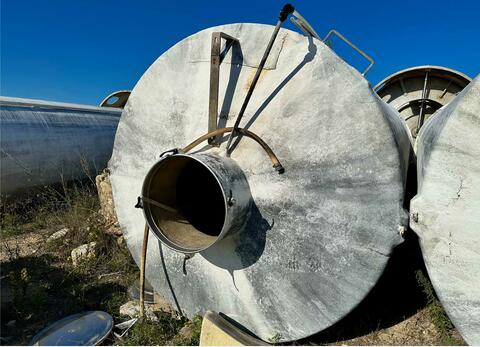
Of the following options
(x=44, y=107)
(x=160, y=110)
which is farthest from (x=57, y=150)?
(x=160, y=110)

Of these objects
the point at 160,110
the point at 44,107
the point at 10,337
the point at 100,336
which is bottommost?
the point at 10,337

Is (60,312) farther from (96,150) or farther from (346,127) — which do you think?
(96,150)

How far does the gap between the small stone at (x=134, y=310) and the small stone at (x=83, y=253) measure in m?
1.13

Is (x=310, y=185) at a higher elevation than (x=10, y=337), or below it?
higher

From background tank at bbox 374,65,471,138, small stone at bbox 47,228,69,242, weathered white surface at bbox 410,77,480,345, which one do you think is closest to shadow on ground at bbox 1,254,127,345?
small stone at bbox 47,228,69,242

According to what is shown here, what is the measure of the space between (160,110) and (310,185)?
4.28ft

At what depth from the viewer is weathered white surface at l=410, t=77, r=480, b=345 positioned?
203 cm

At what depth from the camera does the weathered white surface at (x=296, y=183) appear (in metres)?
2.29

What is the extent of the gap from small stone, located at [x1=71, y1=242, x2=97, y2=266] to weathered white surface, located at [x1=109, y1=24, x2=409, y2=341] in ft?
5.35

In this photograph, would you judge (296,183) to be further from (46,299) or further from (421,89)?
(421,89)

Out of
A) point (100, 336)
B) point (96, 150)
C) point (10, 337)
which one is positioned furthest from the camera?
point (96, 150)

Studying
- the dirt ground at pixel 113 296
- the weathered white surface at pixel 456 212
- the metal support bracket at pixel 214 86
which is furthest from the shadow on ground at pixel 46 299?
the weathered white surface at pixel 456 212

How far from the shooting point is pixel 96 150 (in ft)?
22.9

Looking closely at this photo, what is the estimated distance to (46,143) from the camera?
5.87 m
